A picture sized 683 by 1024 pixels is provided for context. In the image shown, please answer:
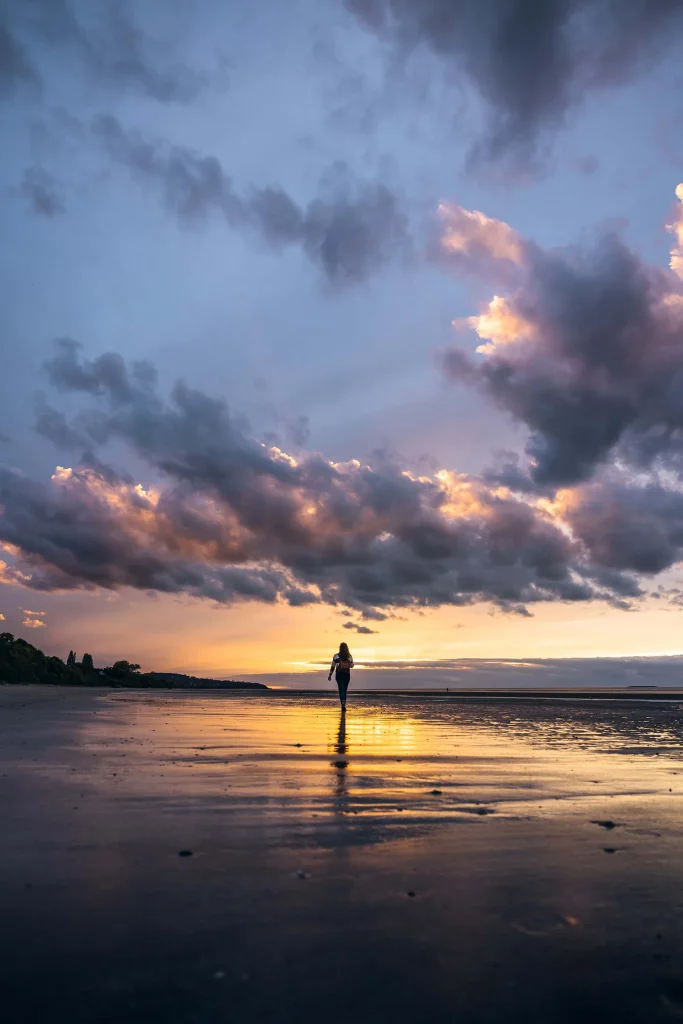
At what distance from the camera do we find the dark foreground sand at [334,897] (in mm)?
3650

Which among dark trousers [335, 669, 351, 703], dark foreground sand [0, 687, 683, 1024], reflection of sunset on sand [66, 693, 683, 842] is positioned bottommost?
dark foreground sand [0, 687, 683, 1024]

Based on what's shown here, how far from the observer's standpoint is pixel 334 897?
5094 millimetres

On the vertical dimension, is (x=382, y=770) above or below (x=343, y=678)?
below

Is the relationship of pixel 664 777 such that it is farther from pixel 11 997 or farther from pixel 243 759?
pixel 11 997

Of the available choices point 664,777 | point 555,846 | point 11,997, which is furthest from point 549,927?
point 664,777

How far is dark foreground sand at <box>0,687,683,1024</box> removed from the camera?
3.65 m

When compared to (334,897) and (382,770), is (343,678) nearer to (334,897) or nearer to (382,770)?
(382,770)

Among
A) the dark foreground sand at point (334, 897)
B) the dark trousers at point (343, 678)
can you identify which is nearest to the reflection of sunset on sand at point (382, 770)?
the dark foreground sand at point (334, 897)

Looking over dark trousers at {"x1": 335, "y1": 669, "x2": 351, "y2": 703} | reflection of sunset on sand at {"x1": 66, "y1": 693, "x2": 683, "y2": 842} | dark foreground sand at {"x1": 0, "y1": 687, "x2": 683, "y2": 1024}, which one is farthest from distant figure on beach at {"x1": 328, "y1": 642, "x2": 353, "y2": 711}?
dark foreground sand at {"x1": 0, "y1": 687, "x2": 683, "y2": 1024}

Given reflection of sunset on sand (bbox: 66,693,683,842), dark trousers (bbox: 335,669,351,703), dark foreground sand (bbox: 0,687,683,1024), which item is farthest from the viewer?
dark trousers (bbox: 335,669,351,703)

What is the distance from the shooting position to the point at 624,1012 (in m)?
3.59

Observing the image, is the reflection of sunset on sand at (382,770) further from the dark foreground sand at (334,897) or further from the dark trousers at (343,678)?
Result: the dark trousers at (343,678)

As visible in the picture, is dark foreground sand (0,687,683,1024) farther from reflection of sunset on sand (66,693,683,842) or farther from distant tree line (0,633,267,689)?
distant tree line (0,633,267,689)

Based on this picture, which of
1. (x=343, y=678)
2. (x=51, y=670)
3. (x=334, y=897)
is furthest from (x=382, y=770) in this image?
(x=51, y=670)
